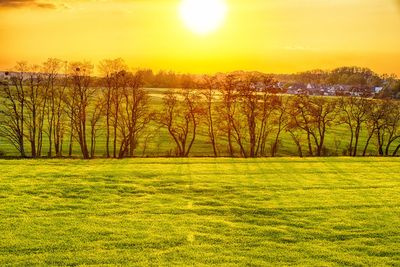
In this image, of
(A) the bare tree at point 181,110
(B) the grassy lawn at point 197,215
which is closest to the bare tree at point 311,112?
(A) the bare tree at point 181,110

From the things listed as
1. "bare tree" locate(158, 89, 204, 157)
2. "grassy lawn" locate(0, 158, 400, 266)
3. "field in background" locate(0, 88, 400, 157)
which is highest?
"bare tree" locate(158, 89, 204, 157)

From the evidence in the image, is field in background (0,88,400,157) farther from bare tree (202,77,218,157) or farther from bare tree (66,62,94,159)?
bare tree (66,62,94,159)

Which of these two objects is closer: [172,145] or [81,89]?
[81,89]

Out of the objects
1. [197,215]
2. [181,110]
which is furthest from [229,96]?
[197,215]

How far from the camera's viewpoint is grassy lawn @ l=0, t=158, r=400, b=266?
12.0m

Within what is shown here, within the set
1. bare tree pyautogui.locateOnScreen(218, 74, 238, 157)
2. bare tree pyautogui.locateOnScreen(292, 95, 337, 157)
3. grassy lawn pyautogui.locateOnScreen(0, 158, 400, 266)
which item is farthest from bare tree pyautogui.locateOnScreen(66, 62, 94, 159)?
bare tree pyautogui.locateOnScreen(292, 95, 337, 157)

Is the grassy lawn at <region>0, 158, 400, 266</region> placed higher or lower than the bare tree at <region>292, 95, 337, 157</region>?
lower

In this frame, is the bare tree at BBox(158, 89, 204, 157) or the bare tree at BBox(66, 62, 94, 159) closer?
the bare tree at BBox(66, 62, 94, 159)

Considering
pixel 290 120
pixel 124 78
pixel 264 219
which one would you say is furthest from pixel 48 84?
pixel 264 219

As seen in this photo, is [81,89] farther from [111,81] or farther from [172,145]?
[172,145]

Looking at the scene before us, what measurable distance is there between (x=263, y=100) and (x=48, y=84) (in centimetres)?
2028

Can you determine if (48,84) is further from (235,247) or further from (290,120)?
(235,247)

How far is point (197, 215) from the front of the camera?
15766 millimetres

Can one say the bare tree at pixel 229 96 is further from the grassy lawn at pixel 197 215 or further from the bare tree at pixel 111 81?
the grassy lawn at pixel 197 215
